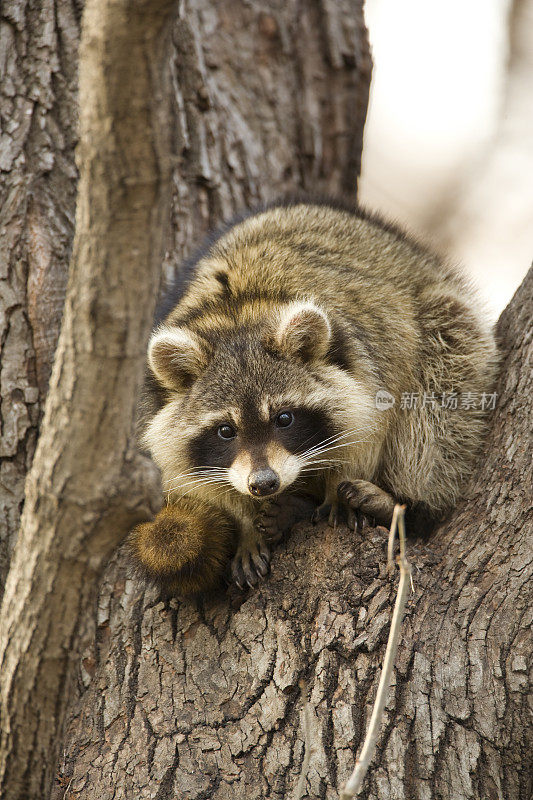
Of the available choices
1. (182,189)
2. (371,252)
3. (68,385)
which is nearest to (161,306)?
(182,189)

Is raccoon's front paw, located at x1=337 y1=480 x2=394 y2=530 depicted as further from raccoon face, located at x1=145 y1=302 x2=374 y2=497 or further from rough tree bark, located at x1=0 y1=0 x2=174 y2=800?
rough tree bark, located at x1=0 y1=0 x2=174 y2=800

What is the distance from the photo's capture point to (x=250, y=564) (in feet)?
10.6

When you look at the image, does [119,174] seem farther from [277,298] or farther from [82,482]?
[277,298]

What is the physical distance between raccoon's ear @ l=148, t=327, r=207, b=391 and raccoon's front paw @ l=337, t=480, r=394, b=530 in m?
0.85

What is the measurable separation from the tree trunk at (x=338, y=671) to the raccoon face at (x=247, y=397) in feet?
1.45

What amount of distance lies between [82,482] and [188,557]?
1.22 meters

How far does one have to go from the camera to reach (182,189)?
14.2 ft

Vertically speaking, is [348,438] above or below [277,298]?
below

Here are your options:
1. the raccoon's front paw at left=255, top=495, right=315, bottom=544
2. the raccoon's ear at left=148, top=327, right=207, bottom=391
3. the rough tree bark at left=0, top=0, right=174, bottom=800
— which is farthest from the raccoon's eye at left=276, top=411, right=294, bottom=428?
the rough tree bark at left=0, top=0, right=174, bottom=800

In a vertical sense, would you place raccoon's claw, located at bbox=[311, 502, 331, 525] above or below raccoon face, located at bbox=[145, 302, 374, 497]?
below

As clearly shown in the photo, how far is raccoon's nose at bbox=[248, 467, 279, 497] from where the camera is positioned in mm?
3090

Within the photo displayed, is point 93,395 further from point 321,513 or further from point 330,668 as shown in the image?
point 321,513

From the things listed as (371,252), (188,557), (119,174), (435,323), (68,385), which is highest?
(371,252)

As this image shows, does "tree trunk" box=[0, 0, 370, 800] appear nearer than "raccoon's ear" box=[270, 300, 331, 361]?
Yes
